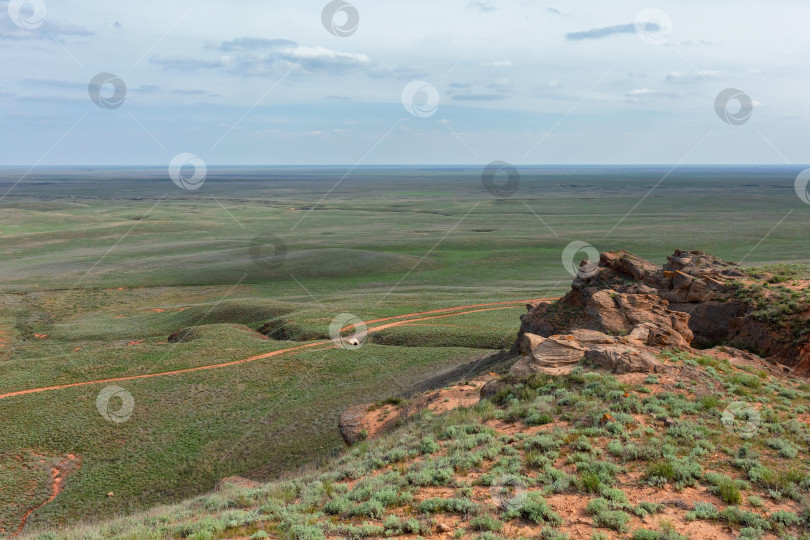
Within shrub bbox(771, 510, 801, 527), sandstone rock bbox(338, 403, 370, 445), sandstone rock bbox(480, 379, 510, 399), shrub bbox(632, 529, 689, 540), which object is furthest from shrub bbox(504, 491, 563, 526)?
sandstone rock bbox(338, 403, 370, 445)

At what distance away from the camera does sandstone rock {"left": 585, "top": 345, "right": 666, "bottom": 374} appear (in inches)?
696

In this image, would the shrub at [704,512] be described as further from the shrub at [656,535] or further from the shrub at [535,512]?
the shrub at [535,512]

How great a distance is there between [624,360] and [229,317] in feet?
128

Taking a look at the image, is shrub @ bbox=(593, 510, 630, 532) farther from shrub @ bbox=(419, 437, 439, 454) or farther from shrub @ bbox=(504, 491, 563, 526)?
shrub @ bbox=(419, 437, 439, 454)

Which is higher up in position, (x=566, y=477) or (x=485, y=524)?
(x=485, y=524)

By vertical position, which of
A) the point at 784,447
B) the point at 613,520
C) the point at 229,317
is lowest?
the point at 784,447

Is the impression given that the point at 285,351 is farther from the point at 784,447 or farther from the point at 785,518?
the point at 785,518

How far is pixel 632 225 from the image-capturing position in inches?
4520

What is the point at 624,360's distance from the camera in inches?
704

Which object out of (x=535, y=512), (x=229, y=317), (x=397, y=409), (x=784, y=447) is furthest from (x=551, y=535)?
(x=229, y=317)

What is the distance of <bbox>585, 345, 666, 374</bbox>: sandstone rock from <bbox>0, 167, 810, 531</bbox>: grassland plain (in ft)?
39.6

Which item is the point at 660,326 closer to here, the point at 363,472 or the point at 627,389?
the point at 627,389

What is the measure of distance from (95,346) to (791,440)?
144ft

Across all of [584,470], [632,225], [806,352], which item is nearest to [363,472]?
[584,470]
